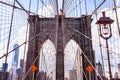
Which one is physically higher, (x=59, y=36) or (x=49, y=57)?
(x=59, y=36)

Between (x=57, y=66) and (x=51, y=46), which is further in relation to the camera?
(x=51, y=46)

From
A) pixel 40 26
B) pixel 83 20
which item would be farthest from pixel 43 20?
pixel 83 20

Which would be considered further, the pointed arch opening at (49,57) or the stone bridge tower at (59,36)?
the pointed arch opening at (49,57)

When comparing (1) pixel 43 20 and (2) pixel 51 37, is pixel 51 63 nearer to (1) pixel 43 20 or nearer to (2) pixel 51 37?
(2) pixel 51 37

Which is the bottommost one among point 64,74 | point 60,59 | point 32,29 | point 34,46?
point 64,74

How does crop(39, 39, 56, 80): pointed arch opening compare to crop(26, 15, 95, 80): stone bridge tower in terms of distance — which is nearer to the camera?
crop(26, 15, 95, 80): stone bridge tower

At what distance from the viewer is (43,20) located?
1827 cm

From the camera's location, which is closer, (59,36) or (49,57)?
(59,36)

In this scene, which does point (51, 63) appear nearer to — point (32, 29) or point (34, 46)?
point (34, 46)

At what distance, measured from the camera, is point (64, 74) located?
16125mm

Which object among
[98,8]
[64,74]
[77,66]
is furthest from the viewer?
[77,66]

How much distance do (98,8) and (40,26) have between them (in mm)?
13291

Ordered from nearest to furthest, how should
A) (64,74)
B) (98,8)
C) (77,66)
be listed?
(98,8) → (64,74) → (77,66)

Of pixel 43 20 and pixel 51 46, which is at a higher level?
pixel 43 20
